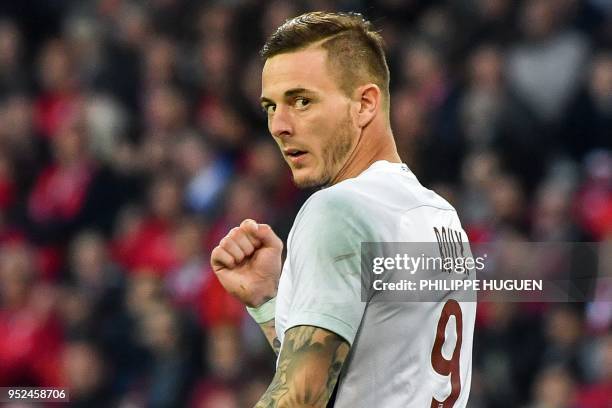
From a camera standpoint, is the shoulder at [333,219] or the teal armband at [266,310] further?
the teal armband at [266,310]

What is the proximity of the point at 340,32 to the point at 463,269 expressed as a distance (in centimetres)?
57

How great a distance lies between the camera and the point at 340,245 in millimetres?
2006

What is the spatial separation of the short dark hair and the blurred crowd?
3.57 meters

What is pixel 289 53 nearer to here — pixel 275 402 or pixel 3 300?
pixel 275 402

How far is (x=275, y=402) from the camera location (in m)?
1.97

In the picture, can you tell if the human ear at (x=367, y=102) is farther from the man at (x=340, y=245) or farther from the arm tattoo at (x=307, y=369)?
the arm tattoo at (x=307, y=369)

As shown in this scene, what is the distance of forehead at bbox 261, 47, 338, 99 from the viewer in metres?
2.29

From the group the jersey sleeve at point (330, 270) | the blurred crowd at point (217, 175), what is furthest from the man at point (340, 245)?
the blurred crowd at point (217, 175)

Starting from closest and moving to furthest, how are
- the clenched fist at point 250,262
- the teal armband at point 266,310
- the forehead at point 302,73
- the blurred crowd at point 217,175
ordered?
the forehead at point 302,73
the clenched fist at point 250,262
the teal armband at point 266,310
the blurred crowd at point 217,175

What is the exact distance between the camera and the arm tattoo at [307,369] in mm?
1960

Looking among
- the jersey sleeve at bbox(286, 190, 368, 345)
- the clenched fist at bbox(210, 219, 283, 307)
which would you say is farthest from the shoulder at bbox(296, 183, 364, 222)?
the clenched fist at bbox(210, 219, 283, 307)

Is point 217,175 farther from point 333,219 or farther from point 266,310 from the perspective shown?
point 333,219

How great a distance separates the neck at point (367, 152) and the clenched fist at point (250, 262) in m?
0.25

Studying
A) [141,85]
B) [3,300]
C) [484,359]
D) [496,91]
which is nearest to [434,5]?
[496,91]
